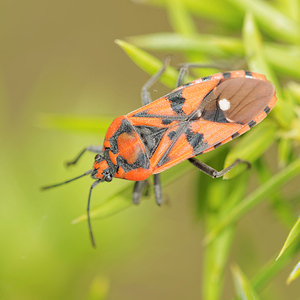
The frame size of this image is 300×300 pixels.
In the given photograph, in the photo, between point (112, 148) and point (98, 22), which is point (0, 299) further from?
point (98, 22)

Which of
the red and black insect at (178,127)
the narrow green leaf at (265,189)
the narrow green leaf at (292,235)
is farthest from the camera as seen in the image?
the red and black insect at (178,127)

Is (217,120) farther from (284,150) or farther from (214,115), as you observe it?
(284,150)

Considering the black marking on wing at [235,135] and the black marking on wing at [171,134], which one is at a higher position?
the black marking on wing at [235,135]

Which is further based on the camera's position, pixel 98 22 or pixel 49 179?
pixel 98 22

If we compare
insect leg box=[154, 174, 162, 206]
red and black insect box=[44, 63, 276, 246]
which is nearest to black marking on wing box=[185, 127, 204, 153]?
red and black insect box=[44, 63, 276, 246]

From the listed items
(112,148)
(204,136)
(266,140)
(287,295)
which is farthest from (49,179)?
(287,295)

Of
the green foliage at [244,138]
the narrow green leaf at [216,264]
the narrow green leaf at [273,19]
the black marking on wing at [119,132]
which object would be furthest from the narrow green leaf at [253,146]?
the black marking on wing at [119,132]

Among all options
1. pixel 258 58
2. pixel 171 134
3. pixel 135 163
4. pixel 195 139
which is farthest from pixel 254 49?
pixel 135 163

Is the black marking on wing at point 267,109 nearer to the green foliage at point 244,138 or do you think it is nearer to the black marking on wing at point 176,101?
the green foliage at point 244,138
